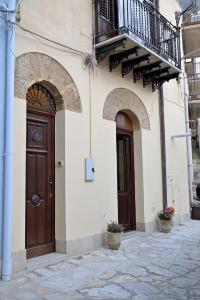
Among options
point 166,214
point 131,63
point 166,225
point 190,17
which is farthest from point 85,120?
point 190,17

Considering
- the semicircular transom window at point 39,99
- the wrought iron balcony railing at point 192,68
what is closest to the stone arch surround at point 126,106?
the semicircular transom window at point 39,99

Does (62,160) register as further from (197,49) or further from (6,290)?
(197,49)

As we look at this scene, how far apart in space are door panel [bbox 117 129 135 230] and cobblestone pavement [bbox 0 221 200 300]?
1508mm

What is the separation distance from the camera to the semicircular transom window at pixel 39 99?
6.21 metres

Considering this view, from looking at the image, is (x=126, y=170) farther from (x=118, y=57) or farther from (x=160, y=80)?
(x=118, y=57)

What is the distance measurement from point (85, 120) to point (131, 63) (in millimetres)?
2260

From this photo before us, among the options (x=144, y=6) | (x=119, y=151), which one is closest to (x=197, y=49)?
(x=144, y=6)

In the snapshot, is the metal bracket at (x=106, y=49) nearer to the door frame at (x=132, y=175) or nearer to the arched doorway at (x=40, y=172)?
the arched doorway at (x=40, y=172)

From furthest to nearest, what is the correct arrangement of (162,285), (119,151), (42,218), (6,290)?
(119,151)
(42,218)
(162,285)
(6,290)

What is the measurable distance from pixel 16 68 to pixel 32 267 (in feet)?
10.7

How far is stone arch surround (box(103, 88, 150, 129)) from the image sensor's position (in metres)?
7.84

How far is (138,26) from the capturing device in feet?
26.8

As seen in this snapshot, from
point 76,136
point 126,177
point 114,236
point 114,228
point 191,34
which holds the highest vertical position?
point 191,34

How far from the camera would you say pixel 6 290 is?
4.57 metres
